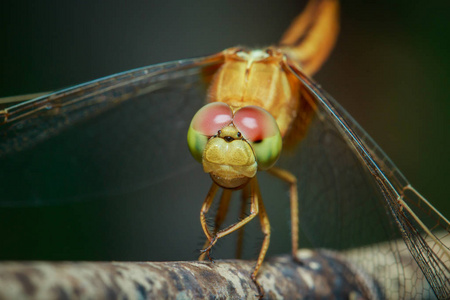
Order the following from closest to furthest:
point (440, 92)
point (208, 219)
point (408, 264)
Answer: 1. point (208, 219)
2. point (408, 264)
3. point (440, 92)

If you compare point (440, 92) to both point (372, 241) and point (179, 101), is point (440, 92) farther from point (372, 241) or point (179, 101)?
point (179, 101)

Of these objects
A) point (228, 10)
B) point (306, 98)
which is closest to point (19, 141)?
point (306, 98)

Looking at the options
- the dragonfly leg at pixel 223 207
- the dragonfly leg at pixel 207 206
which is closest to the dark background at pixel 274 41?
the dragonfly leg at pixel 223 207

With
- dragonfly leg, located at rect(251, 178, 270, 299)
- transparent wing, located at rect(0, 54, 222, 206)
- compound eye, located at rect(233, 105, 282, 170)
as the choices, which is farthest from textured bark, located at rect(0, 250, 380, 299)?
transparent wing, located at rect(0, 54, 222, 206)

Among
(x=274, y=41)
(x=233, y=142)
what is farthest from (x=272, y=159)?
(x=274, y=41)

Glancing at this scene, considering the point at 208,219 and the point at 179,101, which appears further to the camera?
the point at 179,101

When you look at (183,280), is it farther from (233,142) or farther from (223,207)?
(223,207)
